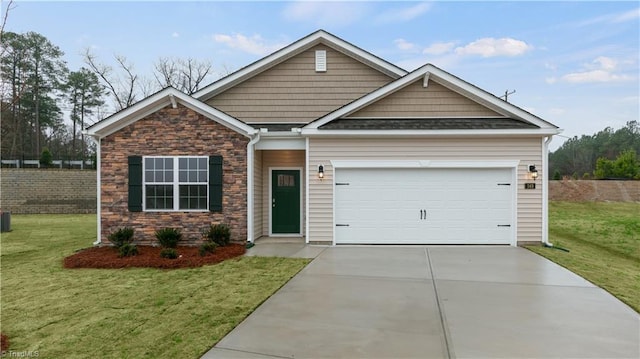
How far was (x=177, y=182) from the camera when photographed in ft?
32.9

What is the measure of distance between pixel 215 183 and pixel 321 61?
17.8ft

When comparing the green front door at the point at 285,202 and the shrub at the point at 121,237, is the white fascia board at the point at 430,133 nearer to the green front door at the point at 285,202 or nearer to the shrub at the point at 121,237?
the green front door at the point at 285,202

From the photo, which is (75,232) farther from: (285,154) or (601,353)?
(601,353)

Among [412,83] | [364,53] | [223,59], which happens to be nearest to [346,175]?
[412,83]

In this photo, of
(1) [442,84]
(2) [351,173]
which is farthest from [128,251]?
(1) [442,84]

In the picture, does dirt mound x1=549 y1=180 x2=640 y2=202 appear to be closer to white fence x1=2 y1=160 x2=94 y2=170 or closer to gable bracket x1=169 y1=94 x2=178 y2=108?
gable bracket x1=169 y1=94 x2=178 y2=108

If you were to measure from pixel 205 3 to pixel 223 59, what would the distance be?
23.8 metres

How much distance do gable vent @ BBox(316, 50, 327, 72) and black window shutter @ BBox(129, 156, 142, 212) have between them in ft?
20.1

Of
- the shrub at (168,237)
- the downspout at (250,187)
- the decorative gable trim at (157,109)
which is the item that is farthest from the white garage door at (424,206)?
the shrub at (168,237)

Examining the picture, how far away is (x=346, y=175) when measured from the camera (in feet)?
33.6

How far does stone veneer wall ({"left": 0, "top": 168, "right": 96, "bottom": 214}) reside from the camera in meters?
23.1

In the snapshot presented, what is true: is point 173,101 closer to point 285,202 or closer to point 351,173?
point 285,202

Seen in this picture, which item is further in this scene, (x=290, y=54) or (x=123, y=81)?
(x=123, y=81)

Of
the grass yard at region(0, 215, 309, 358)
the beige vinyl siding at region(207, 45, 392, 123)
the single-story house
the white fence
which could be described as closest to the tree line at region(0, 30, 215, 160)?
the white fence
